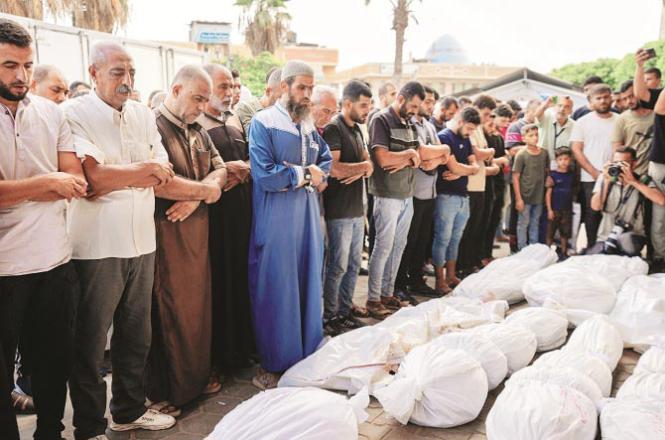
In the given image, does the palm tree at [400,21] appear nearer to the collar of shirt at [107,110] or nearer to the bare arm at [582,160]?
the bare arm at [582,160]

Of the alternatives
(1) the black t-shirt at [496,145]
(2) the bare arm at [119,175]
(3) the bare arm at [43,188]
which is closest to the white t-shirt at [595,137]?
(1) the black t-shirt at [496,145]

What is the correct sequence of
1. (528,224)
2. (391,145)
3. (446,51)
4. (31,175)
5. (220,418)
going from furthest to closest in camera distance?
(446,51), (528,224), (391,145), (220,418), (31,175)

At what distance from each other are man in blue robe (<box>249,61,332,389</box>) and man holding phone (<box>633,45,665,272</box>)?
13.2ft

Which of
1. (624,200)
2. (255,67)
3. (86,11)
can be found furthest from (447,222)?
(255,67)

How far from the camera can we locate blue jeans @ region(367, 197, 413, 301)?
15.5 feet

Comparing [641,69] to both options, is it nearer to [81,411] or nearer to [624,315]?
[624,315]

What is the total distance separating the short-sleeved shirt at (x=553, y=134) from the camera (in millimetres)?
6969

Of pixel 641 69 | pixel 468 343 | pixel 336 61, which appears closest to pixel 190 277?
pixel 468 343

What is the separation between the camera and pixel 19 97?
222cm

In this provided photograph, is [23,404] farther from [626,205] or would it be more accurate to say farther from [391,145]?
[626,205]

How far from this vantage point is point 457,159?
5418 millimetres

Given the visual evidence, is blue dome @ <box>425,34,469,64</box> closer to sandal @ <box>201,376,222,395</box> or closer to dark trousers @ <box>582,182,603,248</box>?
dark trousers @ <box>582,182,603,248</box>

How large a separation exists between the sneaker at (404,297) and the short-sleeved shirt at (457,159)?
1.11m

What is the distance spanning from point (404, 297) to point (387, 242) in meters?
0.76
